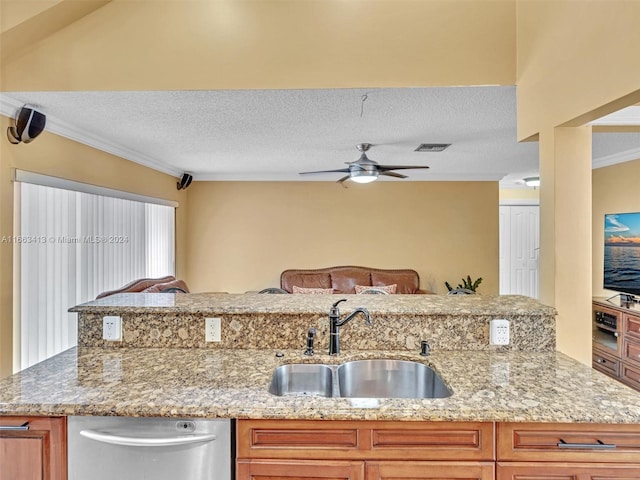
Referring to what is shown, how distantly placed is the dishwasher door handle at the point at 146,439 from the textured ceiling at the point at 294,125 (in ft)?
5.76

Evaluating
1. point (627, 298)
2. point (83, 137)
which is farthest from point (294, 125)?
point (627, 298)

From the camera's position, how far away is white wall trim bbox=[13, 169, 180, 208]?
8.01 feet

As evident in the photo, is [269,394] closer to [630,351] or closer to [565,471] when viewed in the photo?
[565,471]

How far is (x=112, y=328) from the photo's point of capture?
1917mm

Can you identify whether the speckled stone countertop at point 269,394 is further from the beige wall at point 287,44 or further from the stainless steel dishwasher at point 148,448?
the beige wall at point 287,44

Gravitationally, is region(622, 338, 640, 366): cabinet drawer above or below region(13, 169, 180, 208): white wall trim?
below

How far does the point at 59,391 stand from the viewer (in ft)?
4.61

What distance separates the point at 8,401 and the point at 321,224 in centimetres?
456

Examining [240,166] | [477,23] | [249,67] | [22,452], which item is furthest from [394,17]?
[240,166]

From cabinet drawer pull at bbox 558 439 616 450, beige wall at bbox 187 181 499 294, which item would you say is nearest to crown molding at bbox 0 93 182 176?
beige wall at bbox 187 181 499 294

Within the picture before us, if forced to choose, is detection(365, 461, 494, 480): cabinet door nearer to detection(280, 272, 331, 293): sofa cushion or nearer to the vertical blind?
the vertical blind

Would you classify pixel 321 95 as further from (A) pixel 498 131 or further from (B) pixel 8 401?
(B) pixel 8 401

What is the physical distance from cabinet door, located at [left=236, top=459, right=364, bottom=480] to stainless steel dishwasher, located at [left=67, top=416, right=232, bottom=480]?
68 millimetres

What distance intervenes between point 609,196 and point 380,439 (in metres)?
4.54
